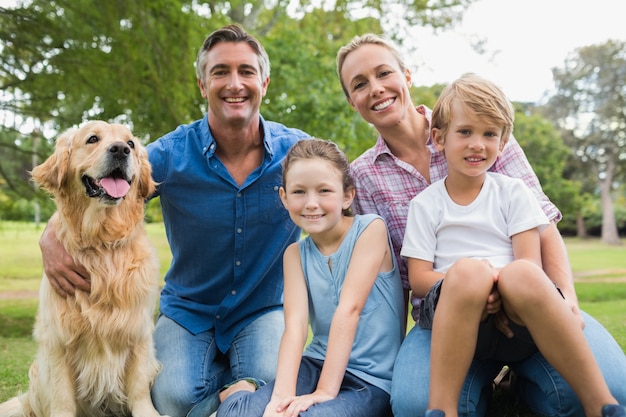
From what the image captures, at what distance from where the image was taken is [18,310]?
10.1m

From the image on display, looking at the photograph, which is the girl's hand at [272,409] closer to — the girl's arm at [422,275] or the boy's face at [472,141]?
the girl's arm at [422,275]

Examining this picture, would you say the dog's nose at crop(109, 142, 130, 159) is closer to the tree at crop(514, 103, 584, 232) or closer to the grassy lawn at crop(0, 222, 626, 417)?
the grassy lawn at crop(0, 222, 626, 417)

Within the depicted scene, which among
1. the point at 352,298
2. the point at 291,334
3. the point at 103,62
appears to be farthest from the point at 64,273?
the point at 103,62

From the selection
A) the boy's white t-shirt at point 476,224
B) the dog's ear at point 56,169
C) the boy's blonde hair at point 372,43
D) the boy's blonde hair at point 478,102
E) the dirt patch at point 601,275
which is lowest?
the dirt patch at point 601,275

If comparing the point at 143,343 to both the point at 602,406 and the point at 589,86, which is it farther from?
the point at 589,86

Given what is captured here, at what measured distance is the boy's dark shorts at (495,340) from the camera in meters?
2.31

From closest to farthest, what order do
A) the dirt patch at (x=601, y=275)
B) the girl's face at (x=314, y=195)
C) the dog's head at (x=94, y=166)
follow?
1. the girl's face at (x=314, y=195)
2. the dog's head at (x=94, y=166)
3. the dirt patch at (x=601, y=275)

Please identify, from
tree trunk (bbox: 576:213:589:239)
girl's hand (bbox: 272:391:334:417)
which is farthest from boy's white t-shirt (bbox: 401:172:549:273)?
tree trunk (bbox: 576:213:589:239)

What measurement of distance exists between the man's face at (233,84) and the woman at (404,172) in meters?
0.52

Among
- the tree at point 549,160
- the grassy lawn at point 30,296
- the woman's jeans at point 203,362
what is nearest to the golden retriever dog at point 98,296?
the woman's jeans at point 203,362

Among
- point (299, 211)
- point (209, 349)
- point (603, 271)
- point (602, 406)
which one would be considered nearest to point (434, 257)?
point (299, 211)

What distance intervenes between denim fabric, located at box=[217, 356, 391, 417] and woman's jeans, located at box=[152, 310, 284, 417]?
0.53 metres

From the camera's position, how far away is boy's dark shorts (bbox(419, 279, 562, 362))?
2.31m

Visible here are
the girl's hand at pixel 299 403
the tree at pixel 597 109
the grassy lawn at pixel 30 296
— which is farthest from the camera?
the tree at pixel 597 109
